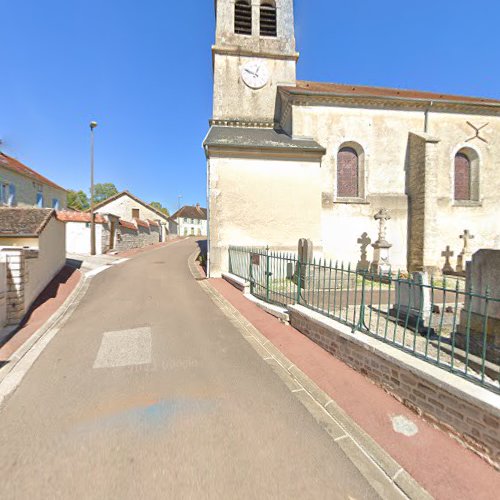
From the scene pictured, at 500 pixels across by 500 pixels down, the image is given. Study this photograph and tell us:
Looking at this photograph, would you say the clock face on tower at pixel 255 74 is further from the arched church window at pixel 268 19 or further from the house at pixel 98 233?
the house at pixel 98 233

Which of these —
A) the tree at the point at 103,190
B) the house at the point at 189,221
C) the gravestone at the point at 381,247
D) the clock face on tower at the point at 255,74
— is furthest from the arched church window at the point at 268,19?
the tree at the point at 103,190

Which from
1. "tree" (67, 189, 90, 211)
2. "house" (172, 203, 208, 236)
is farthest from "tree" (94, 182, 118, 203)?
"house" (172, 203, 208, 236)

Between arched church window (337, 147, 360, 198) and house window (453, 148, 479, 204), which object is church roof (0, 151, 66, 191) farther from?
house window (453, 148, 479, 204)

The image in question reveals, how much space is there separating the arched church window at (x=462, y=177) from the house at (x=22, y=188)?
27.0 meters

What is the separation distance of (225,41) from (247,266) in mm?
13842

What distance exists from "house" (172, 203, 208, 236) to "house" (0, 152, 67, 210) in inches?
1187

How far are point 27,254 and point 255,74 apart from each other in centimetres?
1468

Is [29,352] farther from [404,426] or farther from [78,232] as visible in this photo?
[78,232]

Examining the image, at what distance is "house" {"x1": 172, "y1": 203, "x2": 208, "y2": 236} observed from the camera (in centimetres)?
5556

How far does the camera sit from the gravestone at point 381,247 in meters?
12.0

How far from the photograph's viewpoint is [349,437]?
8.21ft

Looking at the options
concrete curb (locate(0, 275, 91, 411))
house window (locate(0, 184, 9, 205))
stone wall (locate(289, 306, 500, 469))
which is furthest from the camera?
house window (locate(0, 184, 9, 205))

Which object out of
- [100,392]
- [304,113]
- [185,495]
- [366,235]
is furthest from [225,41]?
[185,495]

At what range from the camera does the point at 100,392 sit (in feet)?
10.4
